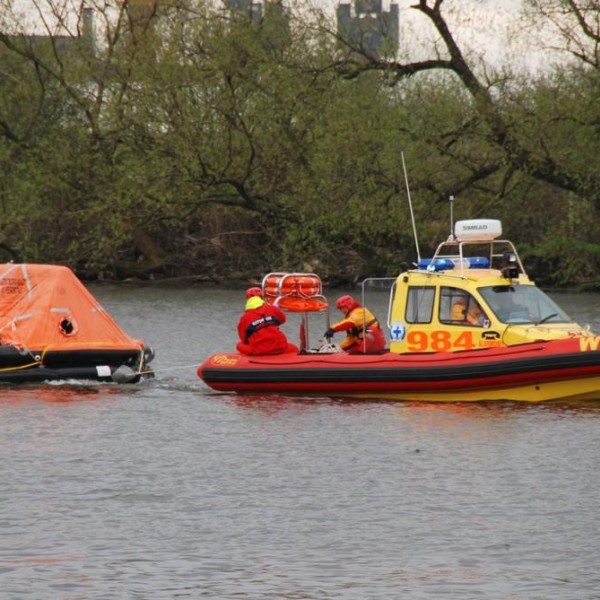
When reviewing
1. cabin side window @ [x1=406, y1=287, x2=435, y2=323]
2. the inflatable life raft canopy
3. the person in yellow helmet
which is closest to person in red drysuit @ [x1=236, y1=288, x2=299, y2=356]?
the inflatable life raft canopy

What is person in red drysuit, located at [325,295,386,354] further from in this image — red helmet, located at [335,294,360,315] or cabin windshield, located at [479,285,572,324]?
cabin windshield, located at [479,285,572,324]

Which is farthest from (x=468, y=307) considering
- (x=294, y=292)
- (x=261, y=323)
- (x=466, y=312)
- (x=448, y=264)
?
(x=261, y=323)

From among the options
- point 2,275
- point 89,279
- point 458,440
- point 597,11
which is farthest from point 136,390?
point 89,279

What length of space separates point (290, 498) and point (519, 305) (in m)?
5.99

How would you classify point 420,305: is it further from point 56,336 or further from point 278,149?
point 278,149

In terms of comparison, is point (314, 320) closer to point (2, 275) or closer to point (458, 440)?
point (2, 275)

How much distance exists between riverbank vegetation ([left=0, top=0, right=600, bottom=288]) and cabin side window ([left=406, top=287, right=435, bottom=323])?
2027cm

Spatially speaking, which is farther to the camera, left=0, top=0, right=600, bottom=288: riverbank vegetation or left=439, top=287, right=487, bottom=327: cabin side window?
left=0, top=0, right=600, bottom=288: riverbank vegetation

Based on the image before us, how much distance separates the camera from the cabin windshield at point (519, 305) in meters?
19.9

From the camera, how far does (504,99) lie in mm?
41406

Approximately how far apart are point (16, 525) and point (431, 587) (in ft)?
12.6

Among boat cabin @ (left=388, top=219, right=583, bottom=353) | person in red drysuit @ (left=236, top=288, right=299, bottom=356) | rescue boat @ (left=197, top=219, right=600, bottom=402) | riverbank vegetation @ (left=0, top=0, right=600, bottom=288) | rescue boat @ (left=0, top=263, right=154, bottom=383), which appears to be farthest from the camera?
riverbank vegetation @ (left=0, top=0, right=600, bottom=288)

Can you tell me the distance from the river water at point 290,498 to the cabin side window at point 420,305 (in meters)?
1.08

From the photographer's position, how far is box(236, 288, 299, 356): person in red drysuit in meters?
20.6
